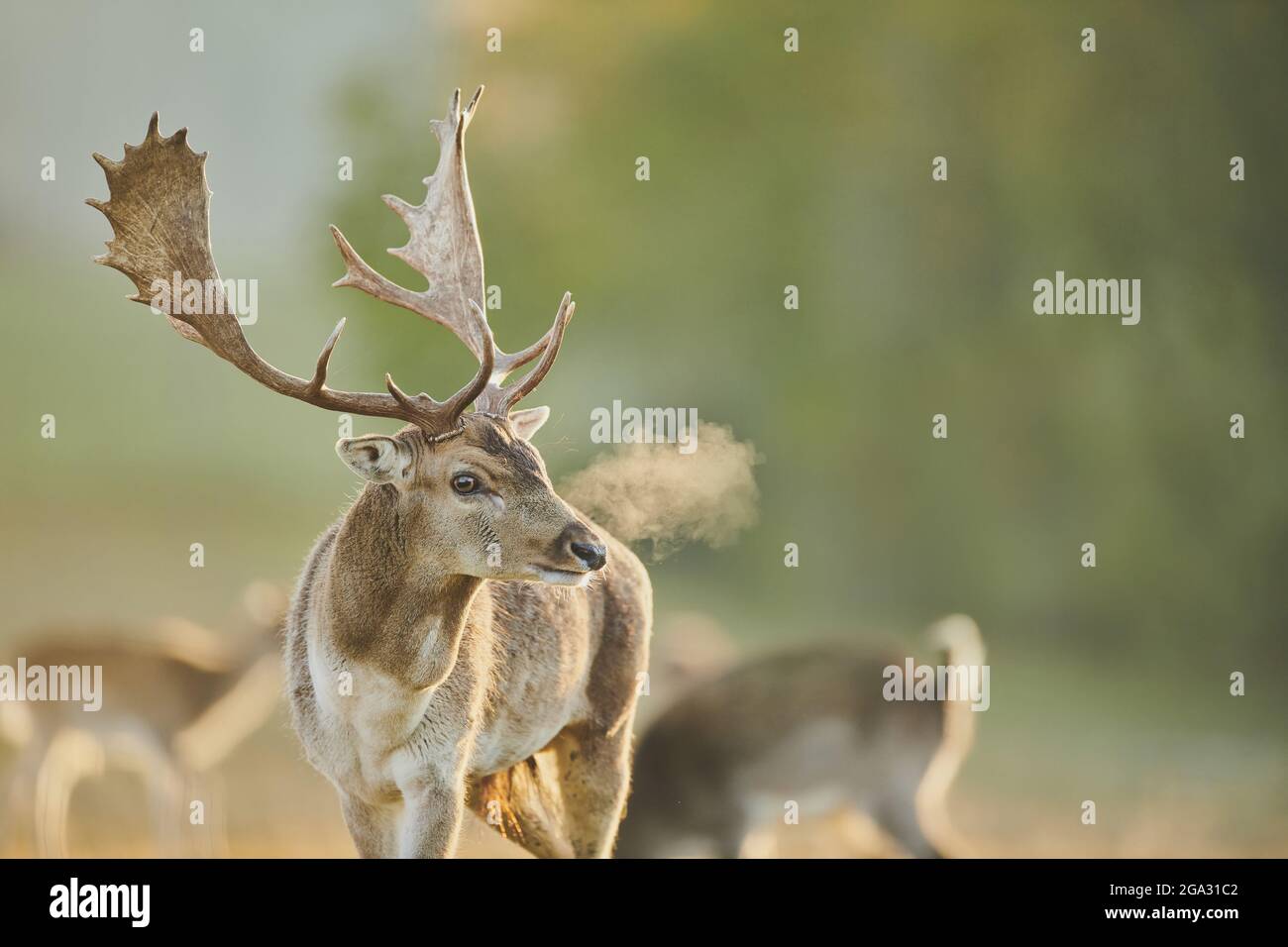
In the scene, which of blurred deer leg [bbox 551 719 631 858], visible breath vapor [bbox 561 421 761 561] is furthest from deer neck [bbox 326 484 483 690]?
visible breath vapor [bbox 561 421 761 561]

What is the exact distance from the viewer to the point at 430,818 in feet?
14.0

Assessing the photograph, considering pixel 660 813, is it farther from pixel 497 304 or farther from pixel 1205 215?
pixel 1205 215

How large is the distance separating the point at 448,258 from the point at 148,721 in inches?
103

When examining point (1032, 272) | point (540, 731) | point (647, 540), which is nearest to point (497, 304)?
point (647, 540)

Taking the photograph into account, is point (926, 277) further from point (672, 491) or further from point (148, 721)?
point (148, 721)

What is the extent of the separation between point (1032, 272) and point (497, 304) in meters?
2.77

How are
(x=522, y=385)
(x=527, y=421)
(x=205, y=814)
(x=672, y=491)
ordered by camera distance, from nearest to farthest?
1. (x=522, y=385)
2. (x=527, y=421)
3. (x=205, y=814)
4. (x=672, y=491)

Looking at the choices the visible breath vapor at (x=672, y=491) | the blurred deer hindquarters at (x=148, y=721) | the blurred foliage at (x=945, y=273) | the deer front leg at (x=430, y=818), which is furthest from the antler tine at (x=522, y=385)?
the blurred foliage at (x=945, y=273)

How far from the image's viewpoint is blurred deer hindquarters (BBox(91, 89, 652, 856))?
4.19 m

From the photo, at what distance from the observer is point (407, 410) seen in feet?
13.9

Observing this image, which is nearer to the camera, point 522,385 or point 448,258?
point 522,385

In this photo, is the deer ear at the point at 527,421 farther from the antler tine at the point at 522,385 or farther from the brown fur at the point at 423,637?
the brown fur at the point at 423,637

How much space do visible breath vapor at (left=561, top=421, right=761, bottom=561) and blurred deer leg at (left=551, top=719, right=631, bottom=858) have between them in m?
1.49

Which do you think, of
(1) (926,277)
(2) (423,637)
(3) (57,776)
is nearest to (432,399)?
(2) (423,637)
